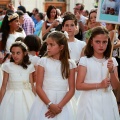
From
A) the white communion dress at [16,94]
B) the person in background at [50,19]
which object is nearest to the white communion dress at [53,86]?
the white communion dress at [16,94]

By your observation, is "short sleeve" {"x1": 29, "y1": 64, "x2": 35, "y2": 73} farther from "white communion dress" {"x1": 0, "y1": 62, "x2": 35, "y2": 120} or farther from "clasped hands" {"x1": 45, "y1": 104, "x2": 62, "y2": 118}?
"clasped hands" {"x1": 45, "y1": 104, "x2": 62, "y2": 118}

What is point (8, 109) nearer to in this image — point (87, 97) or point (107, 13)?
point (87, 97)

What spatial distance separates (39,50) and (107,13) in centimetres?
180

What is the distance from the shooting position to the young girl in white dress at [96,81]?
16.3ft

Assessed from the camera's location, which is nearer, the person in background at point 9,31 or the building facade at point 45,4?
the person in background at point 9,31

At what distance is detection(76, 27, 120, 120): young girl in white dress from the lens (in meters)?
4.98

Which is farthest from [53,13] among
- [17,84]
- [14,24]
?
[17,84]

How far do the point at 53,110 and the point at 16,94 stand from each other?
123 cm

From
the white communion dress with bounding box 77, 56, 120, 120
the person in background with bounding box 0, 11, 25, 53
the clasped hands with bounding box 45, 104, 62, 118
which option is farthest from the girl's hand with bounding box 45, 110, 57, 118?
the person in background with bounding box 0, 11, 25, 53

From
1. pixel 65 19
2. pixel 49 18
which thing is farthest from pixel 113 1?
pixel 49 18

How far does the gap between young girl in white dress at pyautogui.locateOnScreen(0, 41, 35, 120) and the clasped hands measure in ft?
3.70

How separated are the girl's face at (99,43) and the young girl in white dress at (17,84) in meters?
1.31

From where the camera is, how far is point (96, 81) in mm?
5062

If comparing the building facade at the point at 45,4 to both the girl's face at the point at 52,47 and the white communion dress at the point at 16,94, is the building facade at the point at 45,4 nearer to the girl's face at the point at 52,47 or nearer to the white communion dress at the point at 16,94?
the white communion dress at the point at 16,94
